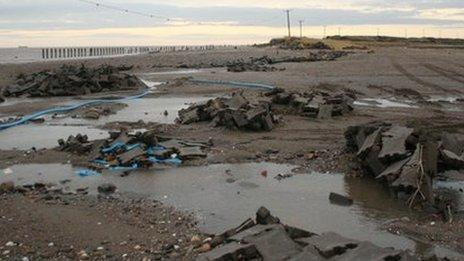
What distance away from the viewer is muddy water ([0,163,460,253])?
7320 millimetres

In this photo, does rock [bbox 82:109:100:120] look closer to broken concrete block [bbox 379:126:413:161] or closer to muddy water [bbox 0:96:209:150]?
muddy water [bbox 0:96:209:150]

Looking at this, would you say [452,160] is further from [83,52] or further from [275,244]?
[83,52]

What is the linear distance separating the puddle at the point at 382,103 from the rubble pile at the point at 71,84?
39.9ft

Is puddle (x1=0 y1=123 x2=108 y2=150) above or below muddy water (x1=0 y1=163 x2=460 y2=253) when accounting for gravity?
above

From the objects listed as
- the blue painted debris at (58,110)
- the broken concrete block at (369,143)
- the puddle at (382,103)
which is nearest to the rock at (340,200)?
the broken concrete block at (369,143)

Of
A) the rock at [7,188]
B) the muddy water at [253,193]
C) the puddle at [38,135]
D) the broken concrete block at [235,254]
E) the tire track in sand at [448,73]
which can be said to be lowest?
the muddy water at [253,193]

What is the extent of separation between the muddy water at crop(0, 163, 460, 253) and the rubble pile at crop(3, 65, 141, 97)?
51.4ft

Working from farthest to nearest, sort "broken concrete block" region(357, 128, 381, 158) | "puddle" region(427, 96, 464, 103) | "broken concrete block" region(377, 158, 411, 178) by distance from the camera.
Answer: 1. "puddle" region(427, 96, 464, 103)
2. "broken concrete block" region(357, 128, 381, 158)
3. "broken concrete block" region(377, 158, 411, 178)

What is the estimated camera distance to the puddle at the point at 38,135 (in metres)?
13.4

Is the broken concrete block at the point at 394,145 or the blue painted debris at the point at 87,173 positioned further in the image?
the blue painted debris at the point at 87,173

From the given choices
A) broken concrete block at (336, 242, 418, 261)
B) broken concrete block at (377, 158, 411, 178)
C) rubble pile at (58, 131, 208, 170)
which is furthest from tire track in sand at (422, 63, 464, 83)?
broken concrete block at (336, 242, 418, 261)

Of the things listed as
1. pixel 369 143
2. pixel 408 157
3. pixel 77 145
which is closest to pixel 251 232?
pixel 408 157

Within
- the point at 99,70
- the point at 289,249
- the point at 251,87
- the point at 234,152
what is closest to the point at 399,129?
the point at 234,152

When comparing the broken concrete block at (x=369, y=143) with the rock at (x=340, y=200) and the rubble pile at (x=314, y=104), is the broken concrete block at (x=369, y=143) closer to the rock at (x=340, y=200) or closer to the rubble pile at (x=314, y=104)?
the rock at (x=340, y=200)
